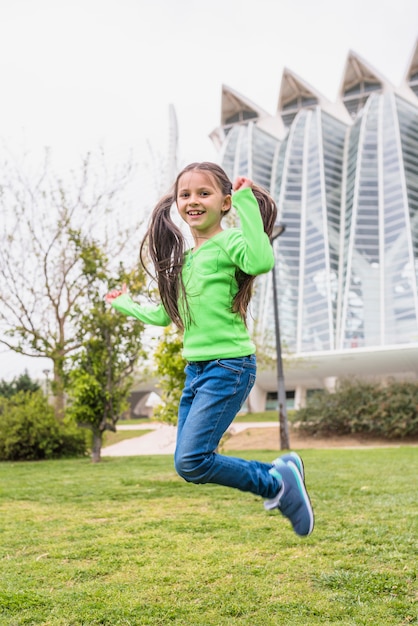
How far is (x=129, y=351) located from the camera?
36.4 ft

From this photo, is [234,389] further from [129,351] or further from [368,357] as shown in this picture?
[368,357]

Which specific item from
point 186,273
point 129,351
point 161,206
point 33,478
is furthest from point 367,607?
point 129,351

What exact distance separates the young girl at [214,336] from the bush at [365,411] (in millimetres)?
15303

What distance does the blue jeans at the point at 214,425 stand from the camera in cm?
243

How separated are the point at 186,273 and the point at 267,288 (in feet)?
131

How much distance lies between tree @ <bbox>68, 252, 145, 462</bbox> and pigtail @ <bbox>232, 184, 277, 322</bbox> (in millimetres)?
8116

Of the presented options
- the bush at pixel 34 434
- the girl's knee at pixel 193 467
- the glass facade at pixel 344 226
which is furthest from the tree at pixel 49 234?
the glass facade at pixel 344 226

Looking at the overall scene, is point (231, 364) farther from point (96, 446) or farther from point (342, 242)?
point (342, 242)

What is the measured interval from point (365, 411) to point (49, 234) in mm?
10515

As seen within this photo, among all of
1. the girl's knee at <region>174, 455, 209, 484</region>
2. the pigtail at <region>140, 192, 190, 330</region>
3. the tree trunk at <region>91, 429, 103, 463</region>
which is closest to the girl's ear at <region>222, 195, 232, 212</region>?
the pigtail at <region>140, 192, 190, 330</region>

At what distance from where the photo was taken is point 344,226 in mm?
42531

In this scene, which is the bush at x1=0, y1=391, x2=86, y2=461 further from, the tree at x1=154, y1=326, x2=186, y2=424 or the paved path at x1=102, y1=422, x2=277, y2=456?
the tree at x1=154, y1=326, x2=186, y2=424

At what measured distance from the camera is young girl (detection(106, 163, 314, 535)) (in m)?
2.45

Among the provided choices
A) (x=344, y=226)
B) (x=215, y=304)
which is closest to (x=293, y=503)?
(x=215, y=304)
